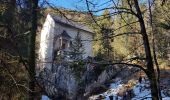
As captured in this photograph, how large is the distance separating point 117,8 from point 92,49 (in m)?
50.3


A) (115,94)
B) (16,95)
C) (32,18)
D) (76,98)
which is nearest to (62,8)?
(16,95)

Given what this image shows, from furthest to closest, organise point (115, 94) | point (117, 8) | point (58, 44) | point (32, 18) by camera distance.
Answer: point (58, 44) < point (115, 94) < point (32, 18) < point (117, 8)

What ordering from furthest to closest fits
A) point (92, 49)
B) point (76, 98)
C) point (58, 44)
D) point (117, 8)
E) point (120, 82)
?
1. point (92, 49)
2. point (58, 44)
3. point (120, 82)
4. point (76, 98)
5. point (117, 8)

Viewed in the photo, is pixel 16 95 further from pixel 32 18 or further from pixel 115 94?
pixel 115 94

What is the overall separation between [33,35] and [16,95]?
8.34 feet

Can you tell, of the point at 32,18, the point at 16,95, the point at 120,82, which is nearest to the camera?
the point at 16,95

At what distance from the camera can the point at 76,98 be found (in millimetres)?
34531

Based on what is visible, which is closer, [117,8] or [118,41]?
[117,8]

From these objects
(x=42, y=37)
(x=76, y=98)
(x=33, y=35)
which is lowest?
(x=76, y=98)

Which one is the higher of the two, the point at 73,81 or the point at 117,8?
the point at 117,8

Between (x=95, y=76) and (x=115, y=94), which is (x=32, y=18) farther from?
(x=95, y=76)

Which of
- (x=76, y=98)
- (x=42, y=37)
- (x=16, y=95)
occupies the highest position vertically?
(x=42, y=37)

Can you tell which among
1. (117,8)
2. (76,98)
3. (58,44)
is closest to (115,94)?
(76,98)

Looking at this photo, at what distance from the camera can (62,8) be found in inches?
286
